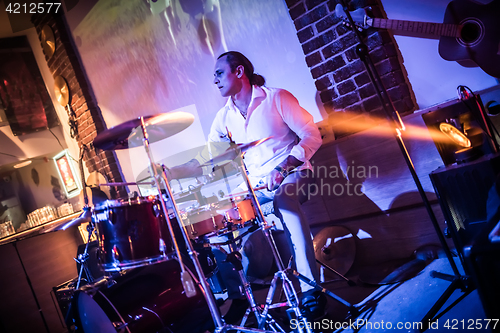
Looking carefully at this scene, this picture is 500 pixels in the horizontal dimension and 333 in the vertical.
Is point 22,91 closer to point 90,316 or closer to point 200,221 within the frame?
point 200,221

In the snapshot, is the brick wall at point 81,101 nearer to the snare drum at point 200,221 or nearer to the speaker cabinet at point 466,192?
the snare drum at point 200,221

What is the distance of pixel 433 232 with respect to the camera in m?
2.07

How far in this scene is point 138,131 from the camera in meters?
2.05

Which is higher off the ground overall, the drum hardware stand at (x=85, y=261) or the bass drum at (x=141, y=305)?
the drum hardware stand at (x=85, y=261)

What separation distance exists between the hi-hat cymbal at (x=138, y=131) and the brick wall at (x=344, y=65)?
1050 mm

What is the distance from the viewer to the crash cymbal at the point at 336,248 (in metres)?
2.26

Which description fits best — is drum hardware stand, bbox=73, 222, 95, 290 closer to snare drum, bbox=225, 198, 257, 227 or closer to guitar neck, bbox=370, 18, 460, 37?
snare drum, bbox=225, 198, 257, 227

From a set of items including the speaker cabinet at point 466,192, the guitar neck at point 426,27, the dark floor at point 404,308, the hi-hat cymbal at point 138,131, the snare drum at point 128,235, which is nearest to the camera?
the dark floor at point 404,308

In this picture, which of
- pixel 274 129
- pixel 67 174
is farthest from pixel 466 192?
pixel 67 174

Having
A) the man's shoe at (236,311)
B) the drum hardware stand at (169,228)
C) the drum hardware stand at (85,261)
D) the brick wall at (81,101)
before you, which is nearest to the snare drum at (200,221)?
the drum hardware stand at (169,228)

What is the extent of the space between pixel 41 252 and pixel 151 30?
8.97 ft

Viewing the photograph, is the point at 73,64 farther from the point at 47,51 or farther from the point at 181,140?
the point at 181,140

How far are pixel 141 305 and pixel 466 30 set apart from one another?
236 cm

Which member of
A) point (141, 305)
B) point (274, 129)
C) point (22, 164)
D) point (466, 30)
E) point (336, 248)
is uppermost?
point (22, 164)
